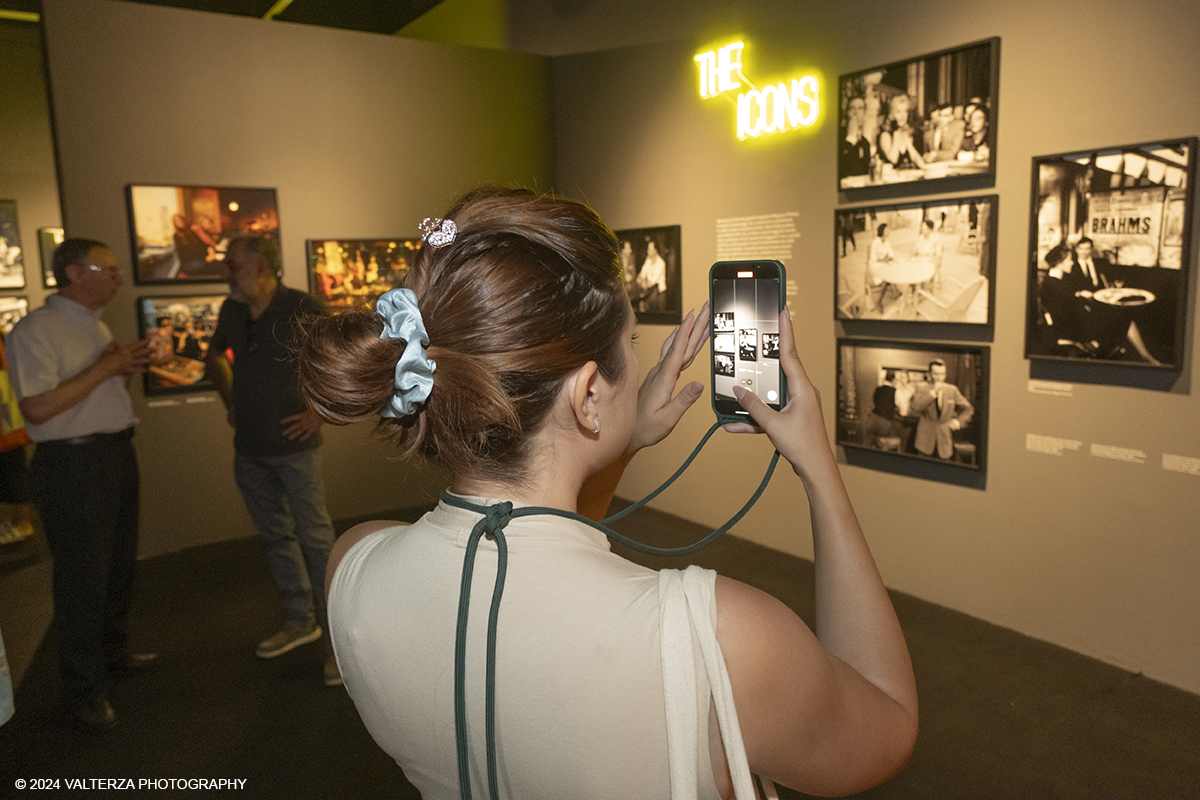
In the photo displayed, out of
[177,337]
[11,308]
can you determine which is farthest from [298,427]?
[11,308]

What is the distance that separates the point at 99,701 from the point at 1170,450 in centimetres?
421

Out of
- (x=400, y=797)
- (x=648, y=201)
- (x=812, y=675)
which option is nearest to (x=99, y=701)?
(x=400, y=797)

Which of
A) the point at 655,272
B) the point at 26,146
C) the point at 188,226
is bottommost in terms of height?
the point at 655,272

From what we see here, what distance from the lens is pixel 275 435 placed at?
3.34 m

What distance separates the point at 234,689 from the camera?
3215 mm

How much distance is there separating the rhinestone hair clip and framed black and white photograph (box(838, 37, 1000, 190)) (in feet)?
10.4

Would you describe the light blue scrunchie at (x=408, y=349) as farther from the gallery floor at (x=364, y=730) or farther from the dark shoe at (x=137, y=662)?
the dark shoe at (x=137, y=662)

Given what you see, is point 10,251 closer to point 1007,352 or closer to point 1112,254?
point 1007,352

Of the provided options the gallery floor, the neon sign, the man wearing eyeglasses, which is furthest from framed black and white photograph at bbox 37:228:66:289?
the neon sign

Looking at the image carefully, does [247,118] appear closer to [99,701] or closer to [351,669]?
[99,701]

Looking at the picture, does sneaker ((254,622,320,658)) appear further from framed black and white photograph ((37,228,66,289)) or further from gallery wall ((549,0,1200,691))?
framed black and white photograph ((37,228,66,289))

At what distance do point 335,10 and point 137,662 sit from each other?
7028 millimetres

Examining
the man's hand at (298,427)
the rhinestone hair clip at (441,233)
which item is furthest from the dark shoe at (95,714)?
the rhinestone hair clip at (441,233)

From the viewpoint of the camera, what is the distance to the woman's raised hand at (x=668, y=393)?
4.29ft
